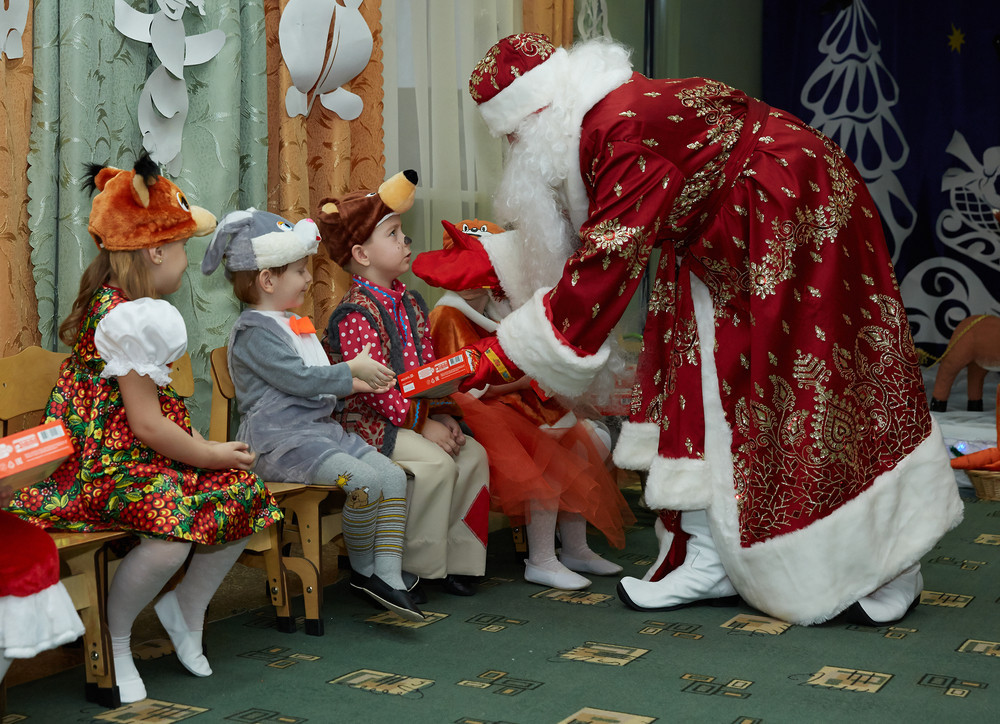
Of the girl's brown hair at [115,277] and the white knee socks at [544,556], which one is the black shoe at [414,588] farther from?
the girl's brown hair at [115,277]

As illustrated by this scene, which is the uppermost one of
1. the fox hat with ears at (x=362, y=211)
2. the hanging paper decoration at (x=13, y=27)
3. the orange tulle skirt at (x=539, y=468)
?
the hanging paper decoration at (x=13, y=27)

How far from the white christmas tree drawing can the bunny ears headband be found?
4.12 metres

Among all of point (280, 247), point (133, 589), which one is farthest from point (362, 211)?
point (133, 589)

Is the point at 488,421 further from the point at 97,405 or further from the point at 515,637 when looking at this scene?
the point at 97,405

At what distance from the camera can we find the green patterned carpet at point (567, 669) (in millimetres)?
1816

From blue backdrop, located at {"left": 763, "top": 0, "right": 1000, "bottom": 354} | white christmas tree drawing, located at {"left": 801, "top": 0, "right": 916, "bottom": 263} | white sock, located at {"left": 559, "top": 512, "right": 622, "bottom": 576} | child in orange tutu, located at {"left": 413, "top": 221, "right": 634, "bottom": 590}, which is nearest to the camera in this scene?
child in orange tutu, located at {"left": 413, "top": 221, "right": 634, "bottom": 590}

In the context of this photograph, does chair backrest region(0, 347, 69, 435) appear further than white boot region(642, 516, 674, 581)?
No

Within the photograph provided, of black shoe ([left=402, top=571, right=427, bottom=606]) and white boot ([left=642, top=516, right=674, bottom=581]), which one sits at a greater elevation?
white boot ([left=642, top=516, right=674, bottom=581])

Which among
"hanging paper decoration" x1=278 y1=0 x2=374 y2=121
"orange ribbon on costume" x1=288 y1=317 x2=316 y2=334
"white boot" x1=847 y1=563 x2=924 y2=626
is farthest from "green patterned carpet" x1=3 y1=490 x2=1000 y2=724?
"hanging paper decoration" x1=278 y1=0 x2=374 y2=121

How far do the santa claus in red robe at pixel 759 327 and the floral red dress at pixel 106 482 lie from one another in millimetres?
623

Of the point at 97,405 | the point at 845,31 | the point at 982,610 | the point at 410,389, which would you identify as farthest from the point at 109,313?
the point at 845,31

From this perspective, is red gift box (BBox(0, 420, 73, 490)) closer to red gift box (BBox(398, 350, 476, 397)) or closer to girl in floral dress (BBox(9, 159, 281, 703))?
girl in floral dress (BBox(9, 159, 281, 703))

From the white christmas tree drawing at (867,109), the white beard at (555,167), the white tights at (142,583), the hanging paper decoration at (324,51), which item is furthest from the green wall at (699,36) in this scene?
the white tights at (142,583)

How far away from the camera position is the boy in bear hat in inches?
100
